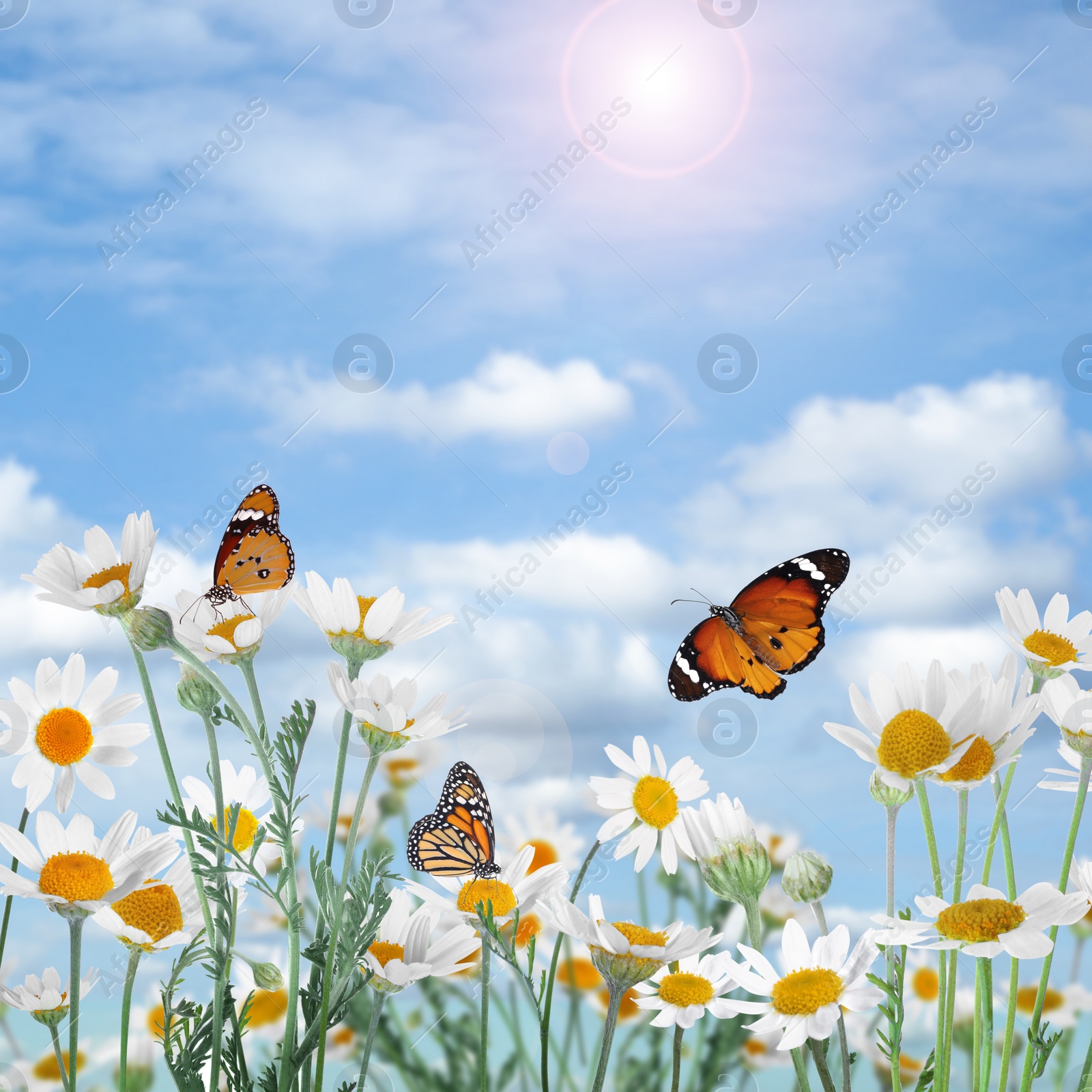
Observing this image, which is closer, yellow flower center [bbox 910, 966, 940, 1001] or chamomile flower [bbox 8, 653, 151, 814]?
chamomile flower [bbox 8, 653, 151, 814]

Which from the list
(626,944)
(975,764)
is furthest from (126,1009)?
(975,764)

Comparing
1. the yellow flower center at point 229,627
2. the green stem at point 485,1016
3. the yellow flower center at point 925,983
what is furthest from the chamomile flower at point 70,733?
the yellow flower center at point 925,983

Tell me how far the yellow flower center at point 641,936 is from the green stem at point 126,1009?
1.52ft

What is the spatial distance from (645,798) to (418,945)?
37 centimetres

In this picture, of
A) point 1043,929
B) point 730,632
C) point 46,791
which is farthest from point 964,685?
point 46,791

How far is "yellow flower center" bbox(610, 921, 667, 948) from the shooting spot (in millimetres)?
979

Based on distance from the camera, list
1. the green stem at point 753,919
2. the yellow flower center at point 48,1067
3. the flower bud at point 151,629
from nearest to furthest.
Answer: the flower bud at point 151,629 < the green stem at point 753,919 < the yellow flower center at point 48,1067

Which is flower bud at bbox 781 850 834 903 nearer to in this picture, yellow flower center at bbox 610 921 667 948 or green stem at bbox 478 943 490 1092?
yellow flower center at bbox 610 921 667 948

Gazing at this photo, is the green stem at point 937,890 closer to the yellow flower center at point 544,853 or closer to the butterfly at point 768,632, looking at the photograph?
the butterfly at point 768,632

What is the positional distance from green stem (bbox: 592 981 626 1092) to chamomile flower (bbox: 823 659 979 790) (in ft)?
1.03

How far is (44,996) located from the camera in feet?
3.62

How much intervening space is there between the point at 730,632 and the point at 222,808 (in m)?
0.82

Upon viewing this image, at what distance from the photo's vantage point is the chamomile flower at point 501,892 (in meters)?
1.01

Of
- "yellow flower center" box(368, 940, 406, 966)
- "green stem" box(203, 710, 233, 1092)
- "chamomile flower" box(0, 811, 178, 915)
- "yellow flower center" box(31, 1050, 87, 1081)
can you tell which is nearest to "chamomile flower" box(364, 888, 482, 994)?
"yellow flower center" box(368, 940, 406, 966)
